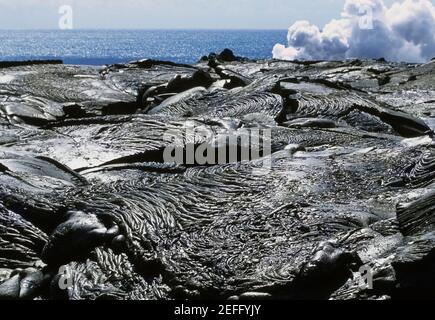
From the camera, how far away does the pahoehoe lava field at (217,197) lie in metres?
4.61

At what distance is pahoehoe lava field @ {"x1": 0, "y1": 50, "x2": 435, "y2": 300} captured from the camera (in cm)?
461

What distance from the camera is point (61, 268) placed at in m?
4.97

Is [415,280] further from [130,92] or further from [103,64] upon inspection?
[103,64]

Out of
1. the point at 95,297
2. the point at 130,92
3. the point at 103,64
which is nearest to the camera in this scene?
the point at 95,297

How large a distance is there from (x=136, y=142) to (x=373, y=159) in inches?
109

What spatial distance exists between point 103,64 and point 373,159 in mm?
8118

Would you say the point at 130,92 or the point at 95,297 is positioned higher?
the point at 130,92

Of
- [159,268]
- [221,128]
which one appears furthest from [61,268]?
[221,128]

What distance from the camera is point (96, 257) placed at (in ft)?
16.6

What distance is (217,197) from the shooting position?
20.0 ft

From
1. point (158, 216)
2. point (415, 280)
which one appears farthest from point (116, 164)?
point (415, 280)

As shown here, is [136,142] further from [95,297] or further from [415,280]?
[415,280]

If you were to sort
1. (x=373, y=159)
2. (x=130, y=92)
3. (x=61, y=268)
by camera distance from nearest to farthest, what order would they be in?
1. (x=61, y=268)
2. (x=373, y=159)
3. (x=130, y=92)
